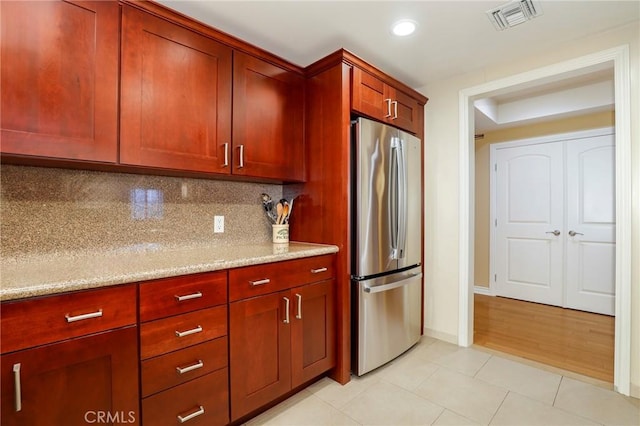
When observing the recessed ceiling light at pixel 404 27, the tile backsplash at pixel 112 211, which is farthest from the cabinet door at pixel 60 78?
the recessed ceiling light at pixel 404 27

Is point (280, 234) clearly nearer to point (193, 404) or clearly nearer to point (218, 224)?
point (218, 224)

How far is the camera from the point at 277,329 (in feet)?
5.79

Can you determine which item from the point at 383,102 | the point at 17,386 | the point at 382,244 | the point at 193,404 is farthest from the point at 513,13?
the point at 17,386

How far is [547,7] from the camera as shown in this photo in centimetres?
180

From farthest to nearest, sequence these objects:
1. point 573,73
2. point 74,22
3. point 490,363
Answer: point 490,363 → point 573,73 → point 74,22

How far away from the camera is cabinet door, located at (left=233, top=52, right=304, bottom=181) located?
6.40 feet

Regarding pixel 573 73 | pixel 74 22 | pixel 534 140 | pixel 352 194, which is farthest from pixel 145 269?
pixel 534 140

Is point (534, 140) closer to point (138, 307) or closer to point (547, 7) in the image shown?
point (547, 7)

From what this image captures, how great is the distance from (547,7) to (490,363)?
2.47 meters

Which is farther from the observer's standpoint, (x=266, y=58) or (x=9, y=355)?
(x=266, y=58)

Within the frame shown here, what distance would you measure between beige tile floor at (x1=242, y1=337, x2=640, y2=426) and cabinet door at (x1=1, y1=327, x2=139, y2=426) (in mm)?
795

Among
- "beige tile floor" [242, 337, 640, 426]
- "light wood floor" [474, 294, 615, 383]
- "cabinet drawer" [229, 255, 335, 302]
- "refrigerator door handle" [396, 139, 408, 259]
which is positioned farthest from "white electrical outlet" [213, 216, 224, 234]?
"light wood floor" [474, 294, 615, 383]

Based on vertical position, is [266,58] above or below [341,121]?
above

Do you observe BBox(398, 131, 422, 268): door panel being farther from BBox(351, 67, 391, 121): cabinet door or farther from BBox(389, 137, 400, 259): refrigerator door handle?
BBox(351, 67, 391, 121): cabinet door
